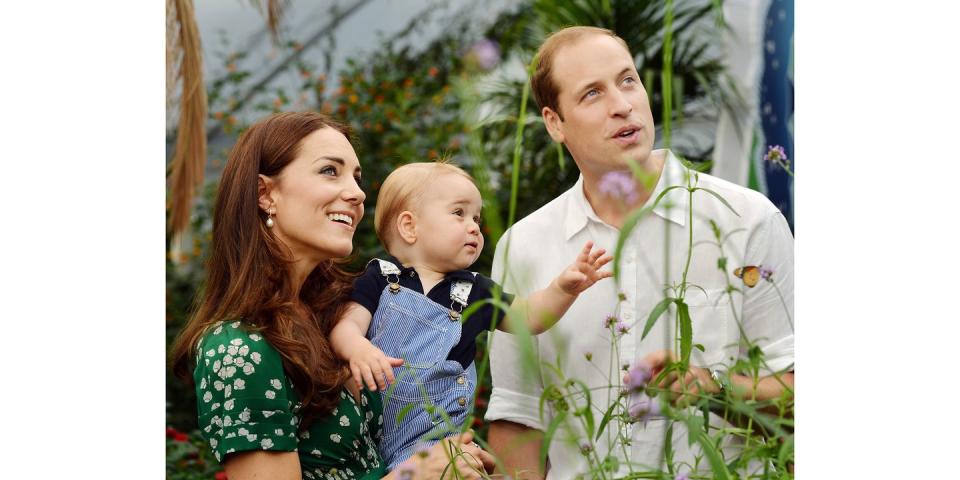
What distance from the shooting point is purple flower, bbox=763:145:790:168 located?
8.61 feet

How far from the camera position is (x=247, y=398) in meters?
2.29

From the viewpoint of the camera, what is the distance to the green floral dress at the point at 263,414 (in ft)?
7.50

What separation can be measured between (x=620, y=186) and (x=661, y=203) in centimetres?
14

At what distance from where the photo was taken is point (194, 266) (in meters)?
2.95

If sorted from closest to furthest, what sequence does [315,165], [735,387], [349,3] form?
[735,387], [315,165], [349,3]

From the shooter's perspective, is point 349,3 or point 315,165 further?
point 349,3

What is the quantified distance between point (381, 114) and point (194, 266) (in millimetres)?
608

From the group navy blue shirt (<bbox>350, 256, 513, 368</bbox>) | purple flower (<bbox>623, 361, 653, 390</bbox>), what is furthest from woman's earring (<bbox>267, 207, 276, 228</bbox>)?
purple flower (<bbox>623, 361, 653, 390</bbox>)

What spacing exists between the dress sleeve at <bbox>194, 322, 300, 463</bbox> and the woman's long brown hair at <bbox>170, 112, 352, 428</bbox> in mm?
43

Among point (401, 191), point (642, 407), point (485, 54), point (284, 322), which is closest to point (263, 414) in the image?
point (284, 322)

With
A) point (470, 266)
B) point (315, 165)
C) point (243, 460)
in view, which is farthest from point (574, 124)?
point (243, 460)

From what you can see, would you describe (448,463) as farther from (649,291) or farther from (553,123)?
(553,123)

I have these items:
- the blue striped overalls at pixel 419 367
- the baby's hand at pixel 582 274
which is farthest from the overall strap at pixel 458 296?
the baby's hand at pixel 582 274

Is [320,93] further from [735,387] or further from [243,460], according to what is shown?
[735,387]
